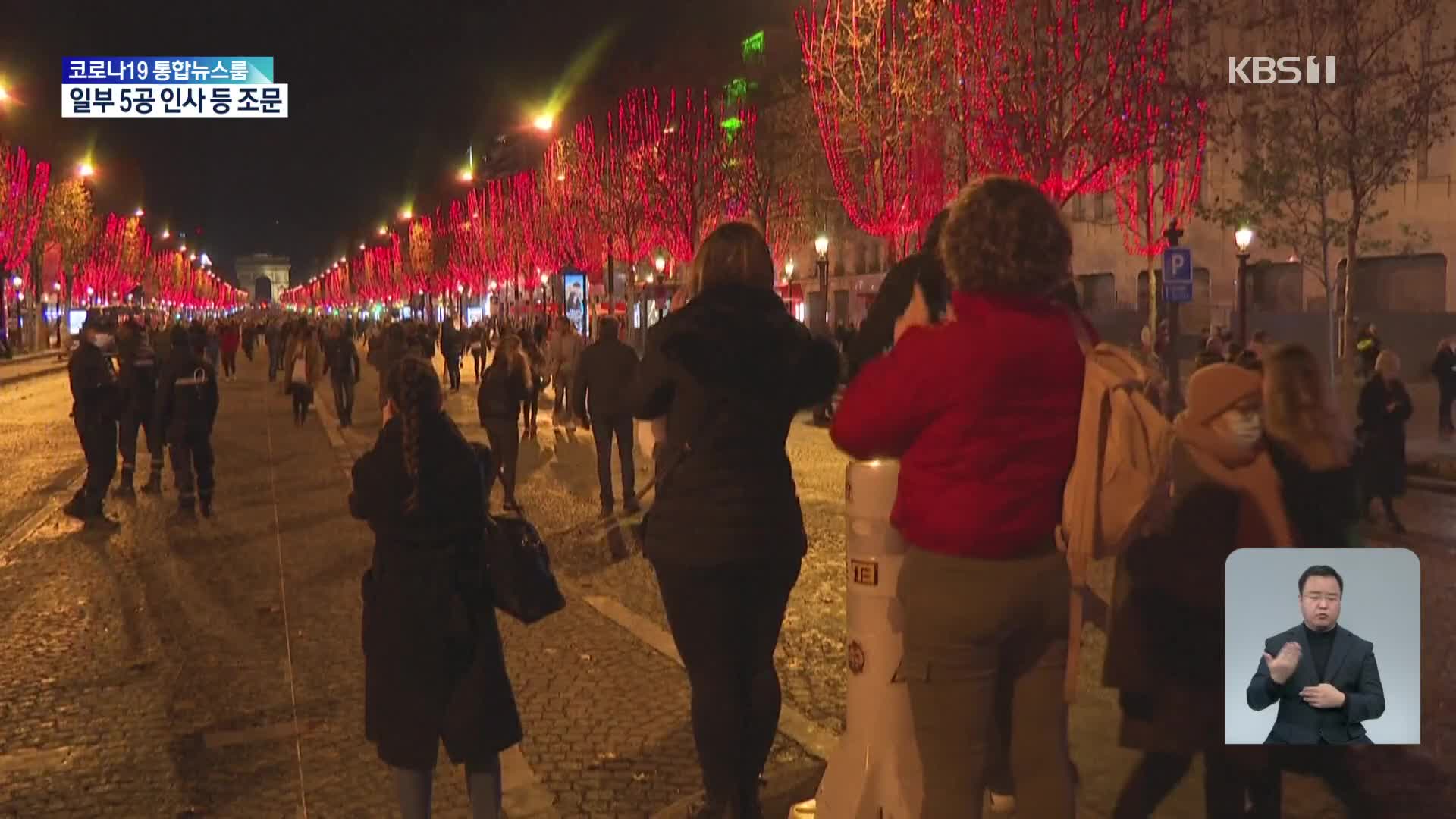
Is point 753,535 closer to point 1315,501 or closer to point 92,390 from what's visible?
point 1315,501

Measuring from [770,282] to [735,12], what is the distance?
84.1m

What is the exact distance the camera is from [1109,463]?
2947 mm

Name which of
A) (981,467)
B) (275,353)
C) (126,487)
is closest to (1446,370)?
(126,487)

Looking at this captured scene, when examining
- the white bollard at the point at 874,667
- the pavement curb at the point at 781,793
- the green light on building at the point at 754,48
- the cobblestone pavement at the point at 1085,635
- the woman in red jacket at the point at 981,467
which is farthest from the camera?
the green light on building at the point at 754,48

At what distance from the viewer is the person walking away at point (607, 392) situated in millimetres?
12625

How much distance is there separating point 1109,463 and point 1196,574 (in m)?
1.10

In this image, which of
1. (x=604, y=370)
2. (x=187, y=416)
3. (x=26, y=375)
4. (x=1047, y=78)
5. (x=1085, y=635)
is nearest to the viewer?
(x=1085, y=635)

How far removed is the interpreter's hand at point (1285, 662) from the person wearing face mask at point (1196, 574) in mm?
→ 134

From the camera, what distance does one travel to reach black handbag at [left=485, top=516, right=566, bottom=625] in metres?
4.36

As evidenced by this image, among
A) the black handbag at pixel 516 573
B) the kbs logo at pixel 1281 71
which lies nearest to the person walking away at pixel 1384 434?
the black handbag at pixel 516 573

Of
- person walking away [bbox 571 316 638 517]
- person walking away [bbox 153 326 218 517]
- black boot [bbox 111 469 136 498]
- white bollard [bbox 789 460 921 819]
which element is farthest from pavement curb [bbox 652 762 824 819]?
black boot [bbox 111 469 136 498]

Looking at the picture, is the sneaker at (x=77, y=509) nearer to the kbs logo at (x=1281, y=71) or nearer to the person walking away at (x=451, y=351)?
the person walking away at (x=451, y=351)

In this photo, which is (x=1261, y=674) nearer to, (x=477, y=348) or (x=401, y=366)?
(x=401, y=366)

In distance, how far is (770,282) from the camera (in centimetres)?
414
